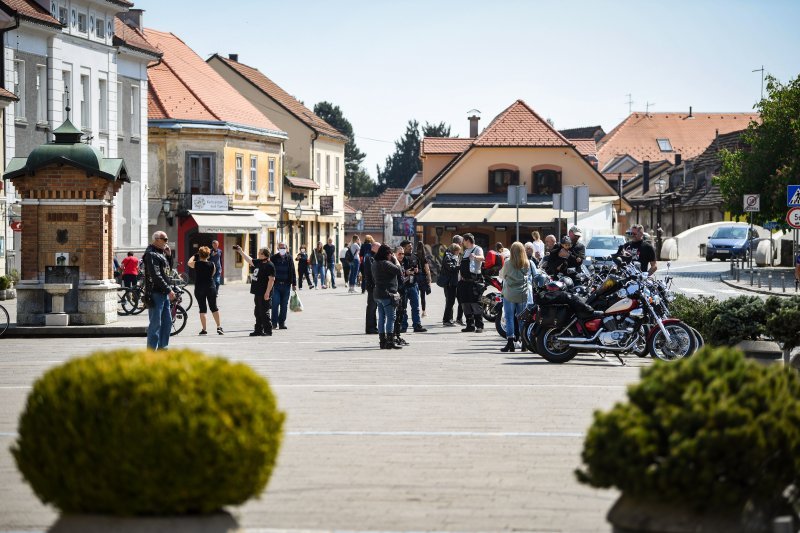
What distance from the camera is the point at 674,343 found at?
17969 mm

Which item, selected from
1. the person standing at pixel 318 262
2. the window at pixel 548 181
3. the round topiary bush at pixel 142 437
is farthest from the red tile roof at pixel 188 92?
the round topiary bush at pixel 142 437

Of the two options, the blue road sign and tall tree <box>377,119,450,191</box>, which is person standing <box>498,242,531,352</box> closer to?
the blue road sign

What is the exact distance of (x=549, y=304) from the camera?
61.2ft

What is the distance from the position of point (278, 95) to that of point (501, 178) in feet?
59.9

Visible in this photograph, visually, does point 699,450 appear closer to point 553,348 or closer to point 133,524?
point 133,524

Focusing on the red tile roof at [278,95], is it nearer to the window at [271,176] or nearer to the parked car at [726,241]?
the window at [271,176]

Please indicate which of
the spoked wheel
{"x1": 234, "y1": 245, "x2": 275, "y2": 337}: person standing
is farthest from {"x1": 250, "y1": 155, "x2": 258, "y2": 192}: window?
{"x1": 234, "y1": 245, "x2": 275, "y2": 337}: person standing

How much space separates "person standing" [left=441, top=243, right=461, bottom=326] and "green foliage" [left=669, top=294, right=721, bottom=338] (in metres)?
7.13

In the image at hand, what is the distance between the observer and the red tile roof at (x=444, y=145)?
7556 cm

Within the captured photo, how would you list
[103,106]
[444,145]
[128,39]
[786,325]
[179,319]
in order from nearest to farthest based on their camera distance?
[786,325] → [179,319] → [103,106] → [128,39] → [444,145]

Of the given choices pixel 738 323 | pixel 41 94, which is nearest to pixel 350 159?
pixel 41 94

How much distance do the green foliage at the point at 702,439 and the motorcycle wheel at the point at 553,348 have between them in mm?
12482

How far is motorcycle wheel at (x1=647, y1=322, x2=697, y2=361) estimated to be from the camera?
17.9 metres

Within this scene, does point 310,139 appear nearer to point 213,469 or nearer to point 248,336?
point 248,336
